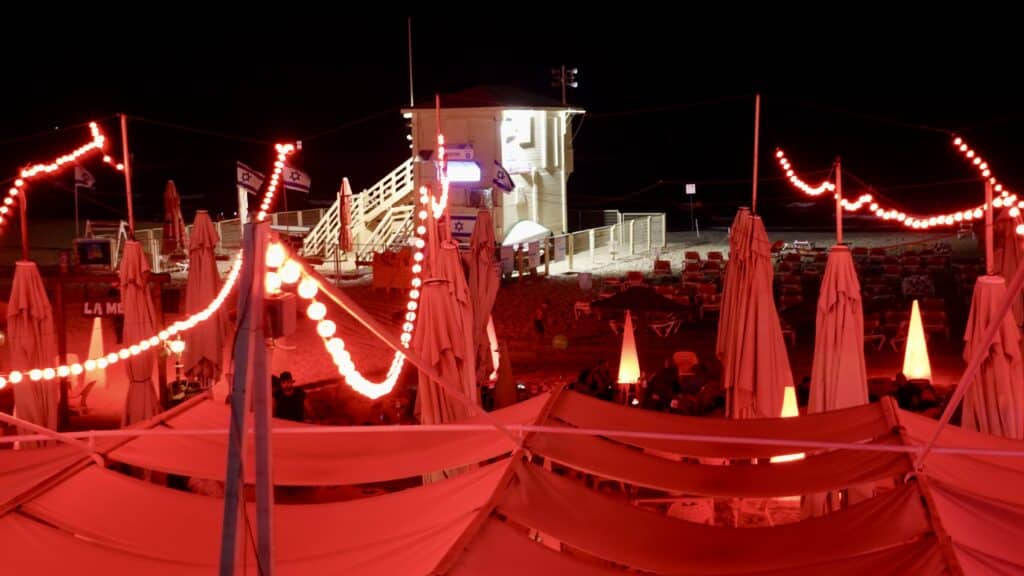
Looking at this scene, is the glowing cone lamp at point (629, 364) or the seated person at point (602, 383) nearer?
the seated person at point (602, 383)

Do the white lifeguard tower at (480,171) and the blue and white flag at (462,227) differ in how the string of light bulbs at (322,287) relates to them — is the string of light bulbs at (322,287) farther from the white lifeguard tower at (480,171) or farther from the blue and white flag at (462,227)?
the white lifeguard tower at (480,171)

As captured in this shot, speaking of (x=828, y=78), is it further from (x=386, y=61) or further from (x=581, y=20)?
(x=386, y=61)

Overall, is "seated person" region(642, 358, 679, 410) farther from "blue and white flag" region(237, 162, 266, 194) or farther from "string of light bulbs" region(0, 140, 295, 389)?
"blue and white flag" region(237, 162, 266, 194)

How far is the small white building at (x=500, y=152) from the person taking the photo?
28.8 metres

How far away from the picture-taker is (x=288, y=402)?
12.1 meters

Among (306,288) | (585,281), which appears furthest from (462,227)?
(306,288)

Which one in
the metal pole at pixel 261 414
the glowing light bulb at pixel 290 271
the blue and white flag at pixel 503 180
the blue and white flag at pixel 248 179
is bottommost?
the metal pole at pixel 261 414

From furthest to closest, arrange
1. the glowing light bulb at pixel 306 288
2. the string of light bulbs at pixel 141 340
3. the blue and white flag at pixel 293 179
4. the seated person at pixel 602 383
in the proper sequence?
the blue and white flag at pixel 293 179, the seated person at pixel 602 383, the string of light bulbs at pixel 141 340, the glowing light bulb at pixel 306 288

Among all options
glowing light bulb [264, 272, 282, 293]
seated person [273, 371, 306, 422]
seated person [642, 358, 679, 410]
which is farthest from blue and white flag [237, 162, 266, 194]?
glowing light bulb [264, 272, 282, 293]

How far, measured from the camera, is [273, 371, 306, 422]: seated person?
1202cm

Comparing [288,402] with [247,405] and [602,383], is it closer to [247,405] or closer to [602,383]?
[602,383]

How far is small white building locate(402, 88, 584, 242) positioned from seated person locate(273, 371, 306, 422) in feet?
53.3

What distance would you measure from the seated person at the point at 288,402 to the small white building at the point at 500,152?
16260 millimetres

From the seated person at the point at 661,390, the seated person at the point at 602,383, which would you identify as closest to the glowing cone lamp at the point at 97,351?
the seated person at the point at 602,383
